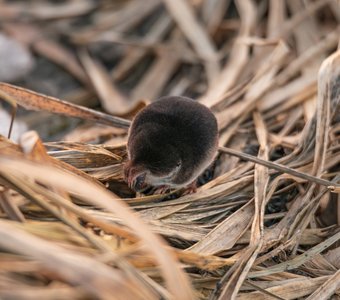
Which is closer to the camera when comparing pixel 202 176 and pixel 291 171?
pixel 291 171

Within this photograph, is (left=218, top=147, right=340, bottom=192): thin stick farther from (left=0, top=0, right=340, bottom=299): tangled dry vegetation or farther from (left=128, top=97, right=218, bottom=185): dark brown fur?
(left=128, top=97, right=218, bottom=185): dark brown fur

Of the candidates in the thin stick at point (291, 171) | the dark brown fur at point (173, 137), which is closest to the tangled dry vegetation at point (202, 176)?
the thin stick at point (291, 171)

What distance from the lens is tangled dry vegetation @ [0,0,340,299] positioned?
2.22 m

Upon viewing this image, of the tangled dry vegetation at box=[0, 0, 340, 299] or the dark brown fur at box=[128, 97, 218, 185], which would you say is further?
the dark brown fur at box=[128, 97, 218, 185]

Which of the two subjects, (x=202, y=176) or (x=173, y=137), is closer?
(x=173, y=137)

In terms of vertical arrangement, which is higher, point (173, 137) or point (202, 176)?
point (173, 137)

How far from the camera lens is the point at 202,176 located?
3.39 metres

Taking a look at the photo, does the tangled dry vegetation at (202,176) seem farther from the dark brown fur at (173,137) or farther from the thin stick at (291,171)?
the dark brown fur at (173,137)

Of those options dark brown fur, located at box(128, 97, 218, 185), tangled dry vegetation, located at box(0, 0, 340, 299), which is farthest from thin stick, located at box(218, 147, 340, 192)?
dark brown fur, located at box(128, 97, 218, 185)

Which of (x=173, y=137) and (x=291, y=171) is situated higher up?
(x=173, y=137)

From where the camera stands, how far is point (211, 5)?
5.18 meters

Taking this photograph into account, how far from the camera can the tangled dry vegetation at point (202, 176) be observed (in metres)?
2.22

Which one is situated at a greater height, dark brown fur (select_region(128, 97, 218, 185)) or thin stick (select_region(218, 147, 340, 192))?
dark brown fur (select_region(128, 97, 218, 185))

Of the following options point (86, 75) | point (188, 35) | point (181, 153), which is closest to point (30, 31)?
point (86, 75)
